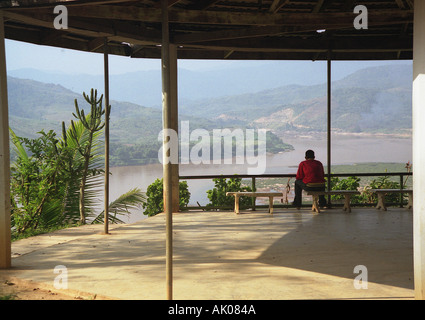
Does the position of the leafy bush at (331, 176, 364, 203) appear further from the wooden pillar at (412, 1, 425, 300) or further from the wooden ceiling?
the wooden pillar at (412, 1, 425, 300)

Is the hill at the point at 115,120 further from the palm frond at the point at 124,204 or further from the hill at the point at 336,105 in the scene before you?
the palm frond at the point at 124,204

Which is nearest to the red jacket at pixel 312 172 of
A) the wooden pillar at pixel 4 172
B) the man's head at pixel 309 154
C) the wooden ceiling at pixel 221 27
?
the man's head at pixel 309 154

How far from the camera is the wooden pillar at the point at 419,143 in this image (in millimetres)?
3652

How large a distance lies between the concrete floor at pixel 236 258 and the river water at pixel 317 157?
28118mm

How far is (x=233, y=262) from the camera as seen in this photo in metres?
5.49

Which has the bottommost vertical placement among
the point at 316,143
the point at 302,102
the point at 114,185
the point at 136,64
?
the point at 114,185

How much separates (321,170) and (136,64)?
54.3 m

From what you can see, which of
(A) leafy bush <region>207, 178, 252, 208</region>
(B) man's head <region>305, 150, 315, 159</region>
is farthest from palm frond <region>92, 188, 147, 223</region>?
(B) man's head <region>305, 150, 315, 159</region>

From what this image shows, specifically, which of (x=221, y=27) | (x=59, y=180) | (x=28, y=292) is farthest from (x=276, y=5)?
(x=28, y=292)

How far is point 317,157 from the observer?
3922 cm

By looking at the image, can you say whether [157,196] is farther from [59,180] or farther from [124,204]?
[59,180]

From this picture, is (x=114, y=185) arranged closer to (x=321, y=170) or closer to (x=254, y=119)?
(x=254, y=119)

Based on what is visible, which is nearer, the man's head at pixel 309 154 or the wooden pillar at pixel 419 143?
the wooden pillar at pixel 419 143
